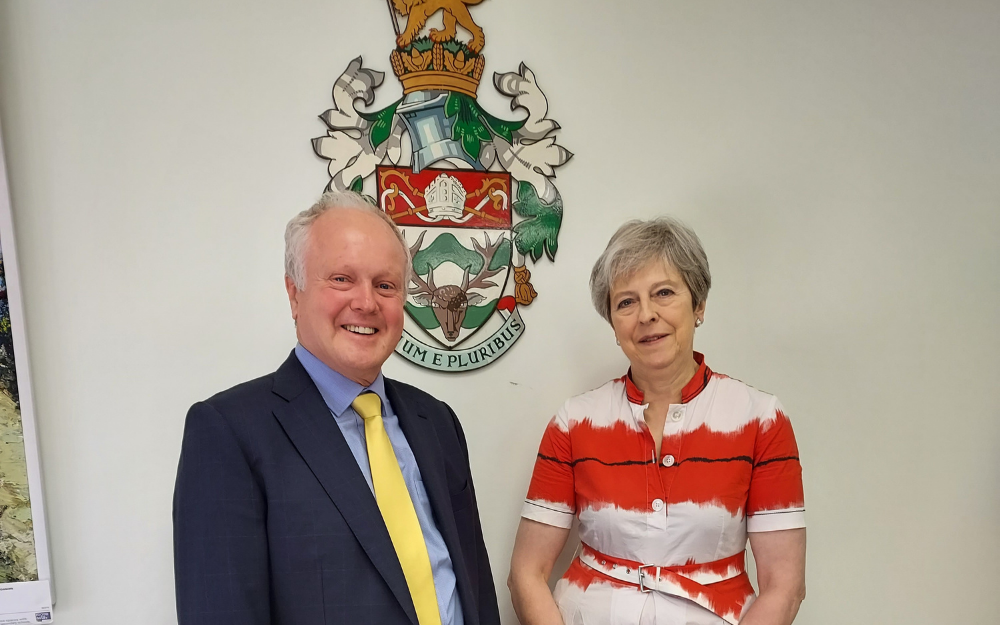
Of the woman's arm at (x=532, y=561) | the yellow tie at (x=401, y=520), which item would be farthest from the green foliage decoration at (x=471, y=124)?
the woman's arm at (x=532, y=561)

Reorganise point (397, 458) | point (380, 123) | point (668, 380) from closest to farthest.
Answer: point (397, 458) → point (668, 380) → point (380, 123)

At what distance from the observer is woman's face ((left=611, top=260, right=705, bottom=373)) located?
1.43m

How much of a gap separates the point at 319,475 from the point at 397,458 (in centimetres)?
20

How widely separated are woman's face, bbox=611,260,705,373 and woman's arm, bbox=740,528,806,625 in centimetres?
42

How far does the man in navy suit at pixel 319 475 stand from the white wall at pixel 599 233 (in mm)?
569

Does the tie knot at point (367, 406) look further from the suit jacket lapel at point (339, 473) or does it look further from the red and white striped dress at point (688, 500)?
the red and white striped dress at point (688, 500)

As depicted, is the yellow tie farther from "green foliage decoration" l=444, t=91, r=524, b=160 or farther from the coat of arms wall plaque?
"green foliage decoration" l=444, t=91, r=524, b=160

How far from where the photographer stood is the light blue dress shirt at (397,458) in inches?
46.9

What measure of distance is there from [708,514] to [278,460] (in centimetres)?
87

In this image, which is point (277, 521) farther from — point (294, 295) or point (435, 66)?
point (435, 66)


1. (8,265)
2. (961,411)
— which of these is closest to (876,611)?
(961,411)

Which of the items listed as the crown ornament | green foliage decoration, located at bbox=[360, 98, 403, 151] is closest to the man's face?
green foliage decoration, located at bbox=[360, 98, 403, 151]

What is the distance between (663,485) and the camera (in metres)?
1.40

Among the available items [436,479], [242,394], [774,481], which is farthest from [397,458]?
[774,481]
